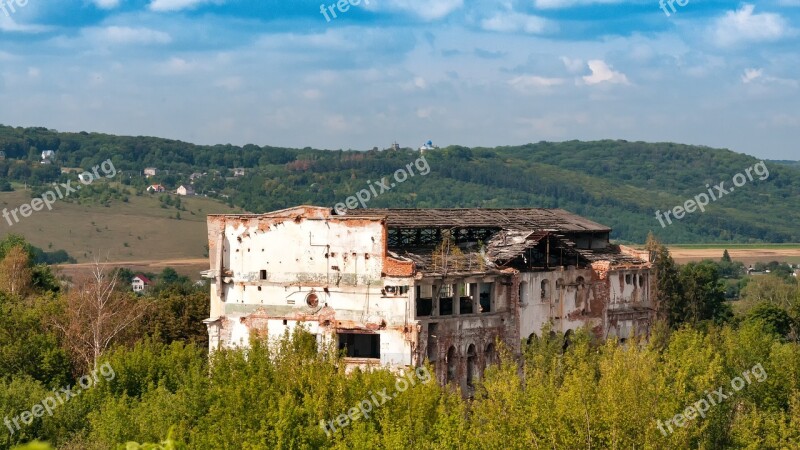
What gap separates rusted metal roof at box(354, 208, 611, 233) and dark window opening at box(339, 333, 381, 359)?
16.0ft

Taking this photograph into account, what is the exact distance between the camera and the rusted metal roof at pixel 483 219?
60938 mm

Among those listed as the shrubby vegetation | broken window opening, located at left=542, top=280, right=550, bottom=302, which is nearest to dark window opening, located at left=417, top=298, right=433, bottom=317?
the shrubby vegetation

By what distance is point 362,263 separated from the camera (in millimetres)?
57281

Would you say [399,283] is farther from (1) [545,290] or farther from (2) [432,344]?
(1) [545,290]

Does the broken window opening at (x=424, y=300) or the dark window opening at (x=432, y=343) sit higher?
the broken window opening at (x=424, y=300)

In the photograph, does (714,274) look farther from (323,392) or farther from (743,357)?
(323,392)

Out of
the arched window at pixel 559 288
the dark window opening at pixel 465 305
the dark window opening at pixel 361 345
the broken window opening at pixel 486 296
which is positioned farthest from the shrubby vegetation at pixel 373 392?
the dark window opening at pixel 361 345

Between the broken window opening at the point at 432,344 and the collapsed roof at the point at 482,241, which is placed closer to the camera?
the broken window opening at the point at 432,344

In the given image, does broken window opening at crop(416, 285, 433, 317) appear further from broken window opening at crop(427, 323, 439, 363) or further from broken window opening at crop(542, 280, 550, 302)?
broken window opening at crop(542, 280, 550, 302)

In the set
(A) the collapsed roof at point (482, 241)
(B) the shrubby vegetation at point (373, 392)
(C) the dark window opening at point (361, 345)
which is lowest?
(B) the shrubby vegetation at point (373, 392)

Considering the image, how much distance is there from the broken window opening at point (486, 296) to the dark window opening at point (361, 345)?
5.04 m

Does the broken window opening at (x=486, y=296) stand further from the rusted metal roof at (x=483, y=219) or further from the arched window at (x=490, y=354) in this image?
the rusted metal roof at (x=483, y=219)

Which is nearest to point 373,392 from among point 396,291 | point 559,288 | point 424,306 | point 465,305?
point 396,291

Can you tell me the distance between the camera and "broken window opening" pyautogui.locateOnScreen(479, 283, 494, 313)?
6044 cm
